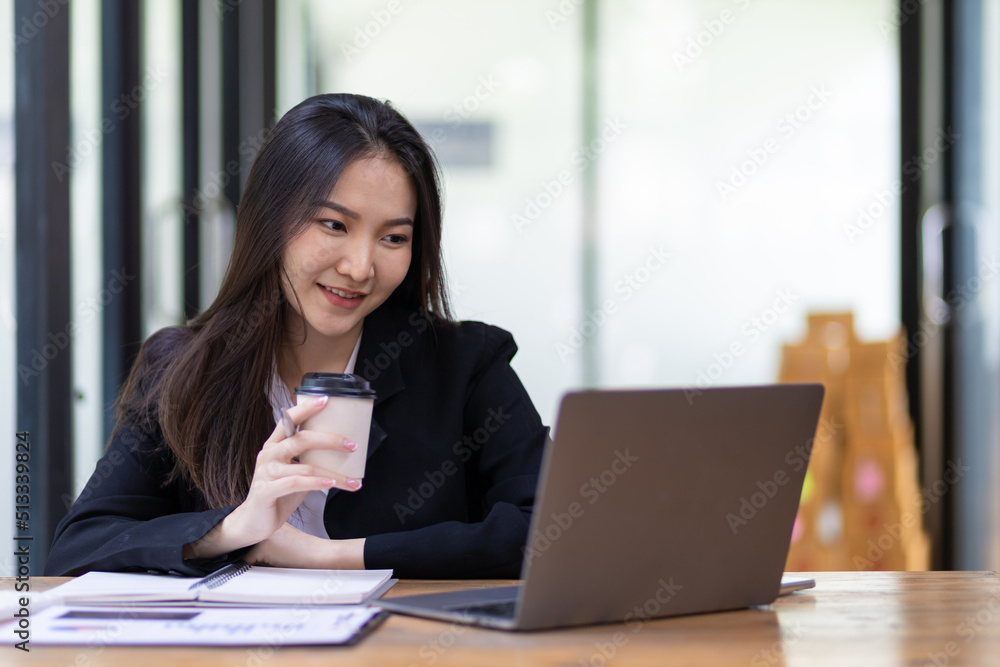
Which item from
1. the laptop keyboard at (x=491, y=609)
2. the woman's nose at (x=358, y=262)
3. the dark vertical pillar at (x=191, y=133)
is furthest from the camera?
the dark vertical pillar at (x=191, y=133)

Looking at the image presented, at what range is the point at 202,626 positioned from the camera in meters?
0.85

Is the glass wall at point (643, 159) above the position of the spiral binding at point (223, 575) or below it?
above

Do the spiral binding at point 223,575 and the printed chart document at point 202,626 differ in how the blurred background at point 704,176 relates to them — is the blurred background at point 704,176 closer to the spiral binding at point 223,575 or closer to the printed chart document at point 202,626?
the spiral binding at point 223,575

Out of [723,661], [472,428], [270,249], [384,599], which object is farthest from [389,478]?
[723,661]

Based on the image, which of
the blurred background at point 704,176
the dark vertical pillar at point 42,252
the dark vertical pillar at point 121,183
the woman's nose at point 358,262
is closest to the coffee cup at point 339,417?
the woman's nose at point 358,262

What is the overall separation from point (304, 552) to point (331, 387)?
303 millimetres

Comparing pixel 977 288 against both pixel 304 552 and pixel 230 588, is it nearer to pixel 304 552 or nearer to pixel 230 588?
pixel 304 552

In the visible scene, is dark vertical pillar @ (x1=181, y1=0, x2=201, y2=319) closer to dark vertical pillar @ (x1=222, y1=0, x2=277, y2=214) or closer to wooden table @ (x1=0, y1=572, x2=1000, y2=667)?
dark vertical pillar @ (x1=222, y1=0, x2=277, y2=214)

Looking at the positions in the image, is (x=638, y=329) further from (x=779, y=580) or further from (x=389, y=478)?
(x=779, y=580)

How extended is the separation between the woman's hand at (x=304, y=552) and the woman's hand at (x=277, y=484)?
2cm

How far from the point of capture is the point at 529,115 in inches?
150

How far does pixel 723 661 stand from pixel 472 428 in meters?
0.85

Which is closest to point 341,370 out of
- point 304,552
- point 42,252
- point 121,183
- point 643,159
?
point 304,552

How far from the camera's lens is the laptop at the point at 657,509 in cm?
81
